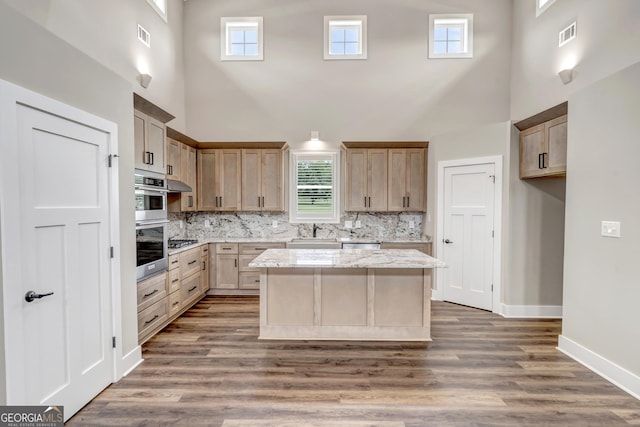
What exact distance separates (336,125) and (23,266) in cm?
487

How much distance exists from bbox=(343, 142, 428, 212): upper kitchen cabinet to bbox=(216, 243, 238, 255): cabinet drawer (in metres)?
2.09

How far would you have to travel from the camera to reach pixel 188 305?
441 cm

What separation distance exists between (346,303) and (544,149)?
10.1ft

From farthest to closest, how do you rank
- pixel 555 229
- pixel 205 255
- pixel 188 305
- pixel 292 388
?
pixel 205 255 < pixel 188 305 < pixel 555 229 < pixel 292 388

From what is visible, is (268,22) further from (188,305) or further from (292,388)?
(292,388)

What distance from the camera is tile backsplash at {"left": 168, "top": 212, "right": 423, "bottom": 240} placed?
5680 millimetres

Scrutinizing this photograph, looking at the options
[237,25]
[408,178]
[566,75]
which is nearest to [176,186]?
[237,25]

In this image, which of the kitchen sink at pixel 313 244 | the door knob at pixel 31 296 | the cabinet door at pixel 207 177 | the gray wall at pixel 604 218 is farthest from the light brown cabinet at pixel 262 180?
the gray wall at pixel 604 218

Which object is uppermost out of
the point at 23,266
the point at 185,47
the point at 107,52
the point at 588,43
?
the point at 185,47

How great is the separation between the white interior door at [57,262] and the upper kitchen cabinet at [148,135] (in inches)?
31.2

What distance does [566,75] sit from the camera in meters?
4.27

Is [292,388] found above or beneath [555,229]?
beneath

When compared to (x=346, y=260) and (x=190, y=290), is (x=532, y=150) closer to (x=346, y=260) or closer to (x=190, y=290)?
(x=346, y=260)

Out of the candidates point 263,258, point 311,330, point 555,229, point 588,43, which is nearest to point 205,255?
point 263,258
